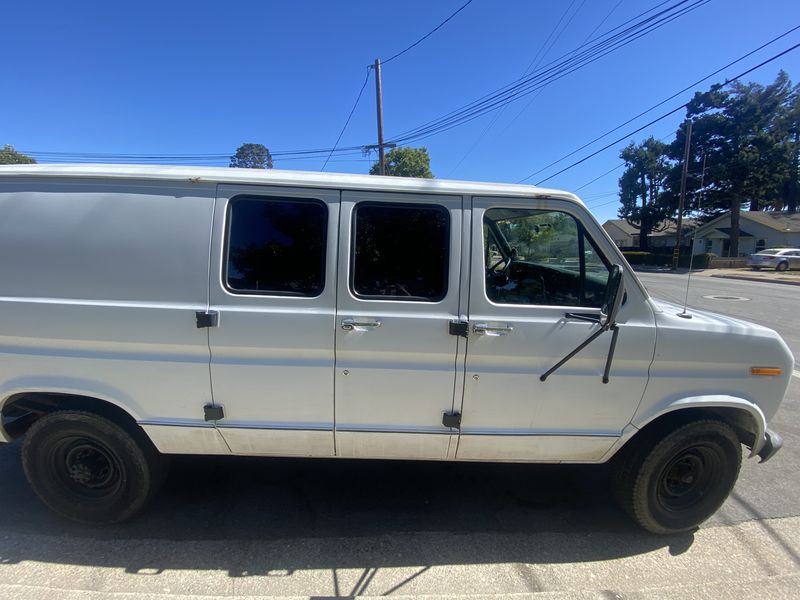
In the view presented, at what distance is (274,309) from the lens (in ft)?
7.86

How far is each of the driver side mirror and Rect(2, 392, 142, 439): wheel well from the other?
2.72 meters

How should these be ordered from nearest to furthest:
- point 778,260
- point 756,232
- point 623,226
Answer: point 778,260 < point 756,232 < point 623,226

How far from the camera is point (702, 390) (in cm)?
257

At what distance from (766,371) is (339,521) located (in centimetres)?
272

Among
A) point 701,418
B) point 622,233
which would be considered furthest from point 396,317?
point 622,233

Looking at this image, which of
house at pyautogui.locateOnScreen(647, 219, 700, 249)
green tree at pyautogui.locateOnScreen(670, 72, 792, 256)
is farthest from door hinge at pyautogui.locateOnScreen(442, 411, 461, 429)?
house at pyautogui.locateOnScreen(647, 219, 700, 249)

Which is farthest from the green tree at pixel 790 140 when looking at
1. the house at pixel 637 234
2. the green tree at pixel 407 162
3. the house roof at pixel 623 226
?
the green tree at pixel 407 162

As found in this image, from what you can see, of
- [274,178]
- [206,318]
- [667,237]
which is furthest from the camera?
[667,237]

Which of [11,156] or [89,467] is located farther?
[11,156]

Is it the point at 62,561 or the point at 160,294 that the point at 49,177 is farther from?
the point at 62,561

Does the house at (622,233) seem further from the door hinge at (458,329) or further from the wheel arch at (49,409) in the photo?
the wheel arch at (49,409)

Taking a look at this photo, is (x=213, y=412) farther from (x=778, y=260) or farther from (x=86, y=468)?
(x=778, y=260)

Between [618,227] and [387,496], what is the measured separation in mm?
79730

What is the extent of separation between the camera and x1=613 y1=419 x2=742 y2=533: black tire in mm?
2617
